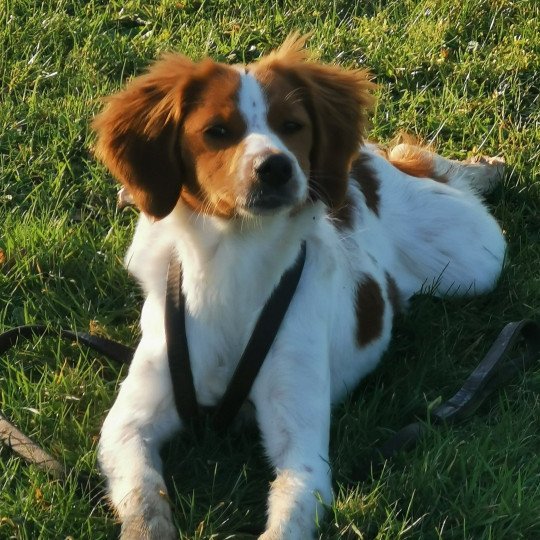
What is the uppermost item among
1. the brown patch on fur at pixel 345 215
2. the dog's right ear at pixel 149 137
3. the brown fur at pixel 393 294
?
the dog's right ear at pixel 149 137

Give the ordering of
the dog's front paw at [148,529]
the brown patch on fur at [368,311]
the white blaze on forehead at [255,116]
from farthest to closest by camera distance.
→ the brown patch on fur at [368,311] → the white blaze on forehead at [255,116] → the dog's front paw at [148,529]

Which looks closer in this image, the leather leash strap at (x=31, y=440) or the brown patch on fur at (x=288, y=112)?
the leather leash strap at (x=31, y=440)

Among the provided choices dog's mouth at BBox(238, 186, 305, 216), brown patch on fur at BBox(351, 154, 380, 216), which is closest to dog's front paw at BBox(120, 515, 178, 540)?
dog's mouth at BBox(238, 186, 305, 216)

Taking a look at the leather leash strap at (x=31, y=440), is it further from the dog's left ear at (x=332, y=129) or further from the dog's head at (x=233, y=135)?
the dog's left ear at (x=332, y=129)

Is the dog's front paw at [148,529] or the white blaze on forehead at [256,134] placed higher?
the white blaze on forehead at [256,134]

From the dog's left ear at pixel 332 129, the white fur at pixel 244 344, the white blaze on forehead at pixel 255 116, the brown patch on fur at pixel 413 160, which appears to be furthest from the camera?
the brown patch on fur at pixel 413 160

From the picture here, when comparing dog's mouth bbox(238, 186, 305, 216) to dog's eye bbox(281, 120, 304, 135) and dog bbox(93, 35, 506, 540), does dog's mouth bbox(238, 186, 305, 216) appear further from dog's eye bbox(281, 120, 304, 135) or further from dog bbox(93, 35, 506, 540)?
dog's eye bbox(281, 120, 304, 135)

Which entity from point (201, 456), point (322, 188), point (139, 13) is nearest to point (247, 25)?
point (139, 13)

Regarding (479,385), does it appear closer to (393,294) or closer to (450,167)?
(393,294)

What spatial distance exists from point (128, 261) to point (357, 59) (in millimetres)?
2422

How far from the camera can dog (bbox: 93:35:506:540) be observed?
11.3ft

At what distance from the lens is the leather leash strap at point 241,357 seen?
3.66 metres

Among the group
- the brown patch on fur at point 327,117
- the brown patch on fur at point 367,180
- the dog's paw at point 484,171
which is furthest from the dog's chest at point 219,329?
the dog's paw at point 484,171

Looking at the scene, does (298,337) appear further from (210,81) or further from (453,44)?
(453,44)
